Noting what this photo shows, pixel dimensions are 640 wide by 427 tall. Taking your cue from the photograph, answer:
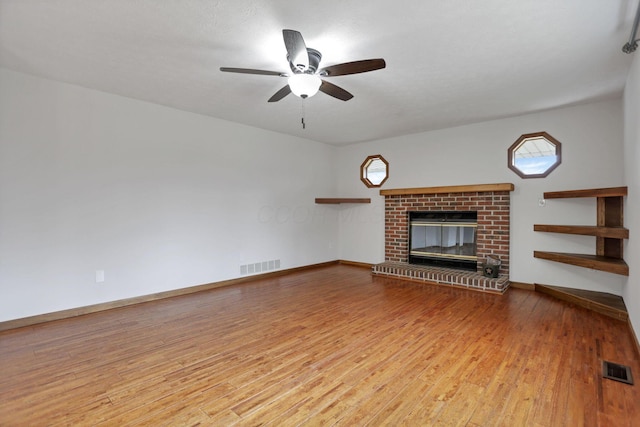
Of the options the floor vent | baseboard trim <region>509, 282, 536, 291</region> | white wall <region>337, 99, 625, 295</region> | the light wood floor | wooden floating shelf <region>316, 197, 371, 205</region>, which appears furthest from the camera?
wooden floating shelf <region>316, 197, 371, 205</region>

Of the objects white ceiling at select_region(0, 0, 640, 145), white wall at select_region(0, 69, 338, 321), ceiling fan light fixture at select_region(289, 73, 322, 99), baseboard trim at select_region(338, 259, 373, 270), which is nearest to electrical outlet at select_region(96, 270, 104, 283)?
white wall at select_region(0, 69, 338, 321)

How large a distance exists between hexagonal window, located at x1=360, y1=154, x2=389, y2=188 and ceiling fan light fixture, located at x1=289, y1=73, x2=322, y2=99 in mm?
3786

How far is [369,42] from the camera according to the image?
8.38 ft

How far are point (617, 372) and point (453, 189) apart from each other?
3.25 meters

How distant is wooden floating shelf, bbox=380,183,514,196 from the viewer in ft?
15.1

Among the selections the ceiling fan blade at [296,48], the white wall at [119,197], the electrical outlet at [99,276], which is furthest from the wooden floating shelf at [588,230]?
the electrical outlet at [99,276]

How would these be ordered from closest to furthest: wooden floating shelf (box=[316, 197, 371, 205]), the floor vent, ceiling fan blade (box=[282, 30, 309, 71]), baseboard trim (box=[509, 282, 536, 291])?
ceiling fan blade (box=[282, 30, 309, 71])
the floor vent
baseboard trim (box=[509, 282, 536, 291])
wooden floating shelf (box=[316, 197, 371, 205])

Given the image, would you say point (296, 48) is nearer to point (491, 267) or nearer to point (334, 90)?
point (334, 90)

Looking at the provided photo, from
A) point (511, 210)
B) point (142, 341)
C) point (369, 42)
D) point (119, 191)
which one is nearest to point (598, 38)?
point (369, 42)

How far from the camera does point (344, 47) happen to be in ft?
8.59

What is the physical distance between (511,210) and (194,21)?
4738 mm

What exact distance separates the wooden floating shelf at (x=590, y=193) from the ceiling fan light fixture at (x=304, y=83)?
3409mm

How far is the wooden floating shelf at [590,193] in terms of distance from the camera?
3357mm

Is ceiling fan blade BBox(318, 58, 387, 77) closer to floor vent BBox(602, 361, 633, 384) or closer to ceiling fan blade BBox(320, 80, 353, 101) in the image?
ceiling fan blade BBox(320, 80, 353, 101)
